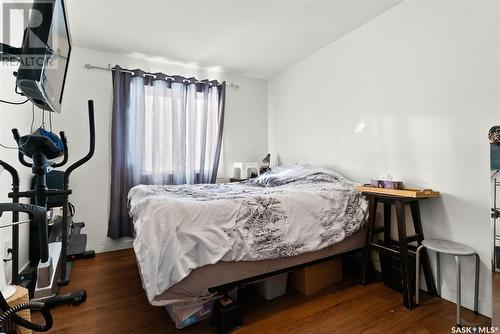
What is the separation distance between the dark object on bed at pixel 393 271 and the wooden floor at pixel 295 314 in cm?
7

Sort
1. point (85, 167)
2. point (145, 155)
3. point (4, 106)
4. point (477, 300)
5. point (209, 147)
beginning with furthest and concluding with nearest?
point (209, 147), point (145, 155), point (85, 167), point (4, 106), point (477, 300)

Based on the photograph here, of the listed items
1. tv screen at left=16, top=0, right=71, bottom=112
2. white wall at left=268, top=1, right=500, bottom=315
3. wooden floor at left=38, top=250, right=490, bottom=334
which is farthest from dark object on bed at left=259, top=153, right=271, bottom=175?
tv screen at left=16, top=0, right=71, bottom=112

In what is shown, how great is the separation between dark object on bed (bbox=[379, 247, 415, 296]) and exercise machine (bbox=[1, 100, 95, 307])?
7.38 ft

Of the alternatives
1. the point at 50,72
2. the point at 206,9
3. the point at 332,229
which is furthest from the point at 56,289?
the point at 206,9

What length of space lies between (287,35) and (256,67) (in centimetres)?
94

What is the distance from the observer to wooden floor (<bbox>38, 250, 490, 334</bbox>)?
1.51 m

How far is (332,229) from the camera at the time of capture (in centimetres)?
192

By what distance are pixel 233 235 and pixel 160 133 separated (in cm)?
216

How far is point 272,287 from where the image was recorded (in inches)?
73.6

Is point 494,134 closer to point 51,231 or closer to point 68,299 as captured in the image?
point 68,299

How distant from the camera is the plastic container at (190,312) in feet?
4.92

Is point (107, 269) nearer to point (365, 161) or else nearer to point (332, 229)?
point (332, 229)

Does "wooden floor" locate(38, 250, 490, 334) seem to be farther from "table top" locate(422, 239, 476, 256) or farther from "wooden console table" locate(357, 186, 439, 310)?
"table top" locate(422, 239, 476, 256)

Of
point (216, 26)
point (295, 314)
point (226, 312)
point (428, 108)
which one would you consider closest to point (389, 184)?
point (428, 108)
